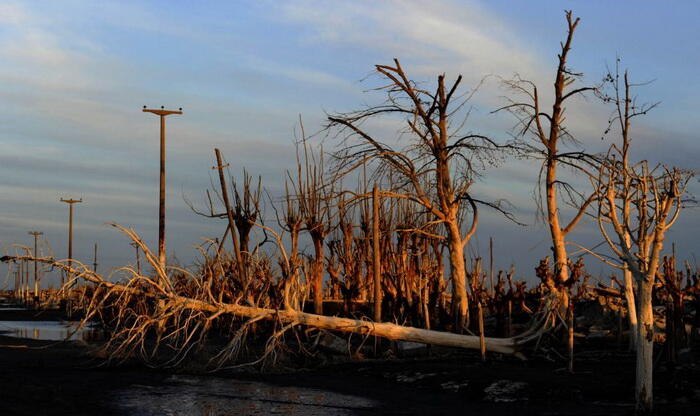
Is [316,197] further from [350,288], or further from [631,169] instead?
[631,169]

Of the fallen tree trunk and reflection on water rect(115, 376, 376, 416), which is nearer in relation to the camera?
reflection on water rect(115, 376, 376, 416)

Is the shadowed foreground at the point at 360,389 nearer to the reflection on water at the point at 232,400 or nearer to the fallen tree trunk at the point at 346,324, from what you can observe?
the reflection on water at the point at 232,400

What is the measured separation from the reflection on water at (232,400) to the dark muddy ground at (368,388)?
0.02 meters

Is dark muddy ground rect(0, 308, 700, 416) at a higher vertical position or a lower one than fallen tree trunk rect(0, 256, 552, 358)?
lower

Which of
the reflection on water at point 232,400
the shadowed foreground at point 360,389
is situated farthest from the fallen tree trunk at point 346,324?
the reflection on water at point 232,400

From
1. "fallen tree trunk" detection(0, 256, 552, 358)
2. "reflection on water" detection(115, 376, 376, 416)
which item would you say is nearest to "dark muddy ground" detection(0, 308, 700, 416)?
"reflection on water" detection(115, 376, 376, 416)

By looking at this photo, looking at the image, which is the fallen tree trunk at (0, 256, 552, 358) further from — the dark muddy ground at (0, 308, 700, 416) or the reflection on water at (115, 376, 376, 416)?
the reflection on water at (115, 376, 376, 416)

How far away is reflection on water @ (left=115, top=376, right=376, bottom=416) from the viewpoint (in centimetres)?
1414

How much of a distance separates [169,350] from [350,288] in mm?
6367

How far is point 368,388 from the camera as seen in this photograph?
1739cm

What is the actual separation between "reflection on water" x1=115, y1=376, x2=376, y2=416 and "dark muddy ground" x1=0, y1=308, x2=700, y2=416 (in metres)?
0.02

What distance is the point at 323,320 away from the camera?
2020 cm

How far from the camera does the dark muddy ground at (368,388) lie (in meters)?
14.2

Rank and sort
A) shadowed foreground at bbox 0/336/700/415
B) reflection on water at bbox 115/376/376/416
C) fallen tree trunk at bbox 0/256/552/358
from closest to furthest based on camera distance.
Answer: reflection on water at bbox 115/376/376/416, shadowed foreground at bbox 0/336/700/415, fallen tree trunk at bbox 0/256/552/358
